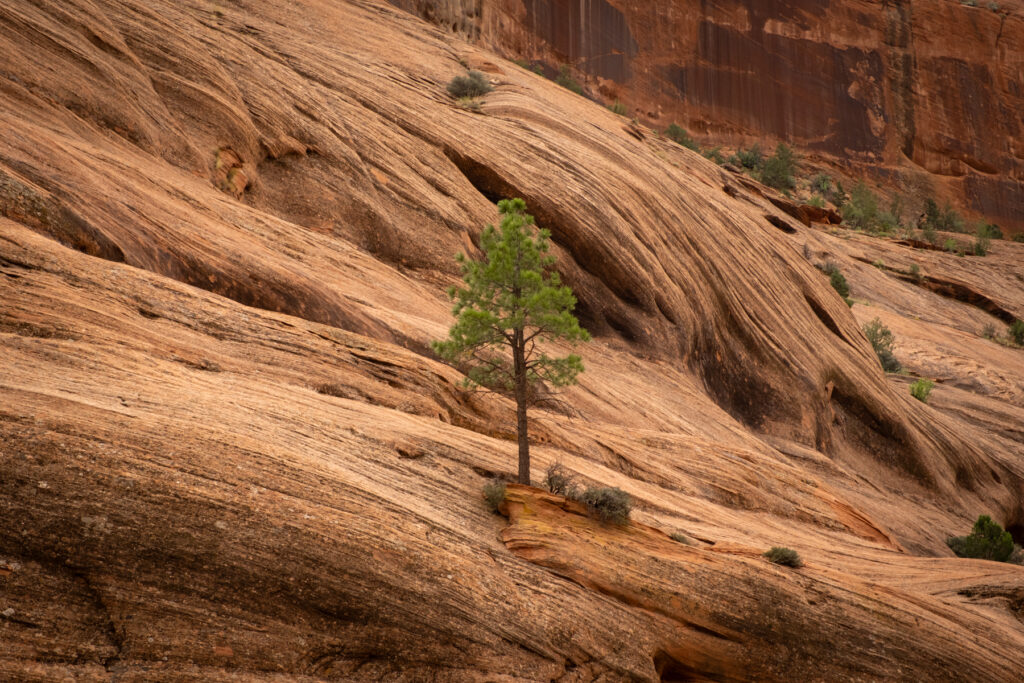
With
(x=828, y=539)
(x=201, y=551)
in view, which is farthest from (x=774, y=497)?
(x=201, y=551)

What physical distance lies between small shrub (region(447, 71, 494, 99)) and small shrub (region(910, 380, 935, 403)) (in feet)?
67.2

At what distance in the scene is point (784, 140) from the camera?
7550 centimetres

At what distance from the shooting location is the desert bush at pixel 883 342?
3672 centimetres

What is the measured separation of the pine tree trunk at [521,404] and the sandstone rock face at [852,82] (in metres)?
60.8

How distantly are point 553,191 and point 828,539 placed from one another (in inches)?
467

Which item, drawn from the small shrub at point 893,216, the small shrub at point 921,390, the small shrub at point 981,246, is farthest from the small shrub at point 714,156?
the small shrub at point 921,390

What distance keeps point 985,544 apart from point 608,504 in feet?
51.5

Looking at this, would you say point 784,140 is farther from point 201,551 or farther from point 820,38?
point 201,551

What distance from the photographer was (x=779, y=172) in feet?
218

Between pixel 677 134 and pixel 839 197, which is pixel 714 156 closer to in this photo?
pixel 677 134

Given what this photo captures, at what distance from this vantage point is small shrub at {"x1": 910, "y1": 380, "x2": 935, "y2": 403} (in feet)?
111

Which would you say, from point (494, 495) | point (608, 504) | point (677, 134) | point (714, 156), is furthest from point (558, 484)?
point (714, 156)

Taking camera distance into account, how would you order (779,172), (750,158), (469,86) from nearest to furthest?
1. (469,86)
2. (779,172)
3. (750,158)

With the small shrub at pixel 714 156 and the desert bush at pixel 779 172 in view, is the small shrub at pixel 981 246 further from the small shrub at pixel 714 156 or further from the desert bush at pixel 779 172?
the small shrub at pixel 714 156
